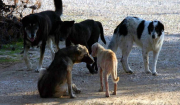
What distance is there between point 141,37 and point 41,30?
2882 mm

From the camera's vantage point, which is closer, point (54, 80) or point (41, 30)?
point (54, 80)

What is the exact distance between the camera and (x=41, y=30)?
10.9 metres

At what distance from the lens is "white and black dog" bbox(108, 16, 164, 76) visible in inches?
412

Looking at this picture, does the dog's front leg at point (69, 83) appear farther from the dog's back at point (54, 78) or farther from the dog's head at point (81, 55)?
the dog's head at point (81, 55)

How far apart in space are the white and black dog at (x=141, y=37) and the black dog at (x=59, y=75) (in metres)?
3.10

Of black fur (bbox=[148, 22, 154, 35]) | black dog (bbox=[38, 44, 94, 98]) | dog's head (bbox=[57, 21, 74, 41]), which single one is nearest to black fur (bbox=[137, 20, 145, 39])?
black fur (bbox=[148, 22, 154, 35])

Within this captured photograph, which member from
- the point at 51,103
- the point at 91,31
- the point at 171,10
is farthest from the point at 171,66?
the point at 171,10

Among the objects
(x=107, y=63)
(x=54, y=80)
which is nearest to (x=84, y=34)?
(x=107, y=63)

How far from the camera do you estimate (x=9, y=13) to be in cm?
1532

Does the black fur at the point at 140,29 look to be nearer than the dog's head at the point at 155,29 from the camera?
No

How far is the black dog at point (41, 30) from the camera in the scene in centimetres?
1047

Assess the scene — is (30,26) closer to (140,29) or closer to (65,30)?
(65,30)

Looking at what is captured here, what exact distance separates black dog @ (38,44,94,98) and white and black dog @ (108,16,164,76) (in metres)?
3.10

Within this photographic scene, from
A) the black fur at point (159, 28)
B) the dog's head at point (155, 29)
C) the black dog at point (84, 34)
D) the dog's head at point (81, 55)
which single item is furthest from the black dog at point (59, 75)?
the black fur at point (159, 28)
